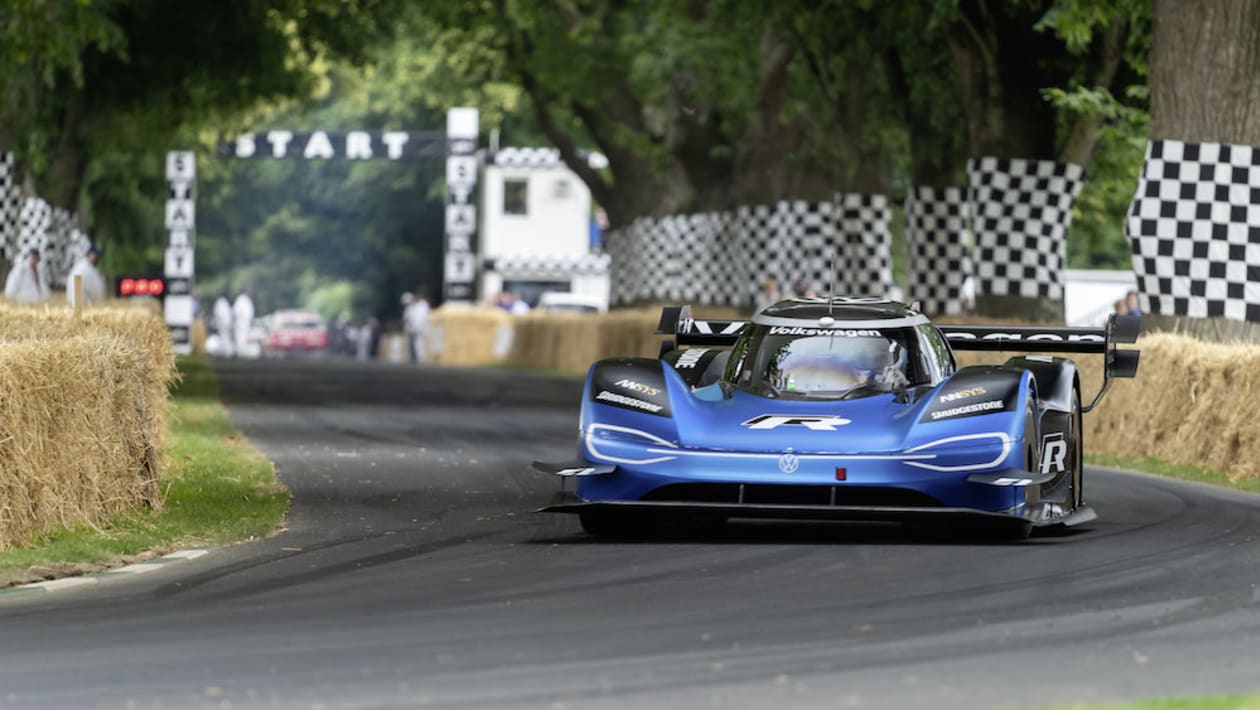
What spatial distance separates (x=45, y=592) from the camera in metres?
10.5

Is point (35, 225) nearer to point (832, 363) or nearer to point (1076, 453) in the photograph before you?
point (832, 363)

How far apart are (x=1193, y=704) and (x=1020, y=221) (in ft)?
70.3

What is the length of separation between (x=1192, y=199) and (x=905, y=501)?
371 inches

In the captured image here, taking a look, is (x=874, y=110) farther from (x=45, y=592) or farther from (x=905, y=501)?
(x=45, y=592)

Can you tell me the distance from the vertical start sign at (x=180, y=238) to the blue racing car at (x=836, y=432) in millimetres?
36430

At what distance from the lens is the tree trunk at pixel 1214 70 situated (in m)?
20.3

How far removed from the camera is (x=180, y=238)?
50031 mm

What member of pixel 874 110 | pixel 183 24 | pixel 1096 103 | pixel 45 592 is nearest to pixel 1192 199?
pixel 1096 103

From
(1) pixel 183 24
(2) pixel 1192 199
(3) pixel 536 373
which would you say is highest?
(1) pixel 183 24

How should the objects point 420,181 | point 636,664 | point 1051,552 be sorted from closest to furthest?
point 636,664 < point 1051,552 < point 420,181

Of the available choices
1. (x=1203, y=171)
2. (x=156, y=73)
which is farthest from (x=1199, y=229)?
(x=156, y=73)

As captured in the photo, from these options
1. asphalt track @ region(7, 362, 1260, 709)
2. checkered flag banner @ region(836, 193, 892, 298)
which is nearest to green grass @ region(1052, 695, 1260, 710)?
asphalt track @ region(7, 362, 1260, 709)

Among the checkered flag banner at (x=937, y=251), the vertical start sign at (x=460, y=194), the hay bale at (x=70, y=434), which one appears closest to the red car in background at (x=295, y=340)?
the vertical start sign at (x=460, y=194)

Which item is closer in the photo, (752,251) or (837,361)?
(837,361)
